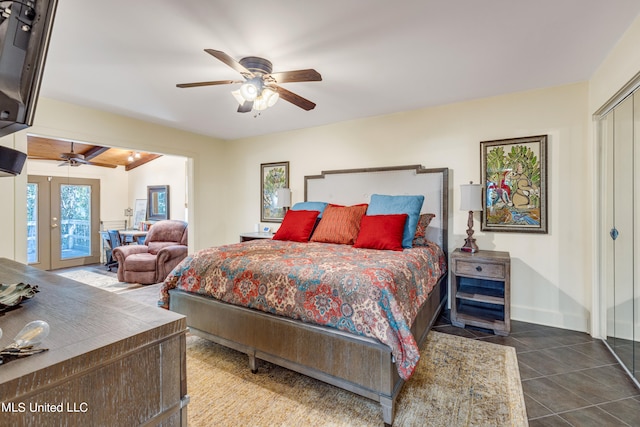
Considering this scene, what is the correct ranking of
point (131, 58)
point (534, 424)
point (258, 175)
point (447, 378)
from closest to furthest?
point (534, 424) < point (447, 378) < point (131, 58) < point (258, 175)

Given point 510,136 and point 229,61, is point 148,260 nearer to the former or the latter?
point 229,61

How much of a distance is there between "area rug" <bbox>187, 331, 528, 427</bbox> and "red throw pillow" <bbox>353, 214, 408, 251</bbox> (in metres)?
0.99

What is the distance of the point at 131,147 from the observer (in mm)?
4008

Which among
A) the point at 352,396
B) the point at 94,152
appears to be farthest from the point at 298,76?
the point at 94,152

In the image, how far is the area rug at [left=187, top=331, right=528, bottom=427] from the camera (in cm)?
174

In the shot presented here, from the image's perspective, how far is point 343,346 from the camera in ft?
5.91

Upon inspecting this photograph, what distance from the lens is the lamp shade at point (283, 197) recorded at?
4.51 meters

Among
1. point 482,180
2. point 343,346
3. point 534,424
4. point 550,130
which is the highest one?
point 550,130

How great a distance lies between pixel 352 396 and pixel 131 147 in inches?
159

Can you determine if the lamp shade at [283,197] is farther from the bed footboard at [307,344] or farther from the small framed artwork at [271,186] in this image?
the bed footboard at [307,344]

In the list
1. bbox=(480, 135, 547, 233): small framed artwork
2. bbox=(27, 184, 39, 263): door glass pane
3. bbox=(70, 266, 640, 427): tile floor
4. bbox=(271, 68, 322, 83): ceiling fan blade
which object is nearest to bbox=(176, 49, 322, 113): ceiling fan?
bbox=(271, 68, 322, 83): ceiling fan blade

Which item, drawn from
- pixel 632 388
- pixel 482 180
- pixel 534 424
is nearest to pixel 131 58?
pixel 482 180

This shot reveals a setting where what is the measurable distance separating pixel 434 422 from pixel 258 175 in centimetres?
421

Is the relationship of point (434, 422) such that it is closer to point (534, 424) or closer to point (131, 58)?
point (534, 424)
